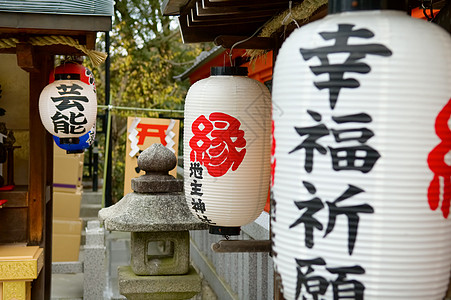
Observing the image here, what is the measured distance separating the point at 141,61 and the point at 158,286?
42.3 feet

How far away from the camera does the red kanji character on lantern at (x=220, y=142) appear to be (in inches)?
141

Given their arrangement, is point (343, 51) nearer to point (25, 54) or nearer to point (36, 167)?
point (25, 54)

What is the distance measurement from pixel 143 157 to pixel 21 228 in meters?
1.95

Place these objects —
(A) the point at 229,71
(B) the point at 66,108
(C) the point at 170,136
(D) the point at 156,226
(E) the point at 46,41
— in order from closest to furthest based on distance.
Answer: (A) the point at 229,71 → (D) the point at 156,226 → (E) the point at 46,41 → (B) the point at 66,108 → (C) the point at 170,136

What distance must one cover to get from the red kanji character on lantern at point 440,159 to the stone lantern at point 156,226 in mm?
3761

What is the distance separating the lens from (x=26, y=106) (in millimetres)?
7371

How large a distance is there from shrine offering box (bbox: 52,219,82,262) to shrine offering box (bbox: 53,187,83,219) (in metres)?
0.13

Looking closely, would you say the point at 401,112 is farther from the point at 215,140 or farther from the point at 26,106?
the point at 26,106

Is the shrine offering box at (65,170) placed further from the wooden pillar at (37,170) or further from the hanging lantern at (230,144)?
the hanging lantern at (230,144)

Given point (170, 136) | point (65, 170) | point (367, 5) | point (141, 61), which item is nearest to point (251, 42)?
point (367, 5)

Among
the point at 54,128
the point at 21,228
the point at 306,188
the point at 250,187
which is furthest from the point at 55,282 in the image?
the point at 306,188

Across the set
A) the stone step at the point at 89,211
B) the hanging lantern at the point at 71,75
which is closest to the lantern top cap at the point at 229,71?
the hanging lantern at the point at 71,75

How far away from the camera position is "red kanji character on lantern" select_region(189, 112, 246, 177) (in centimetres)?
358

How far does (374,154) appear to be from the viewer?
181cm
